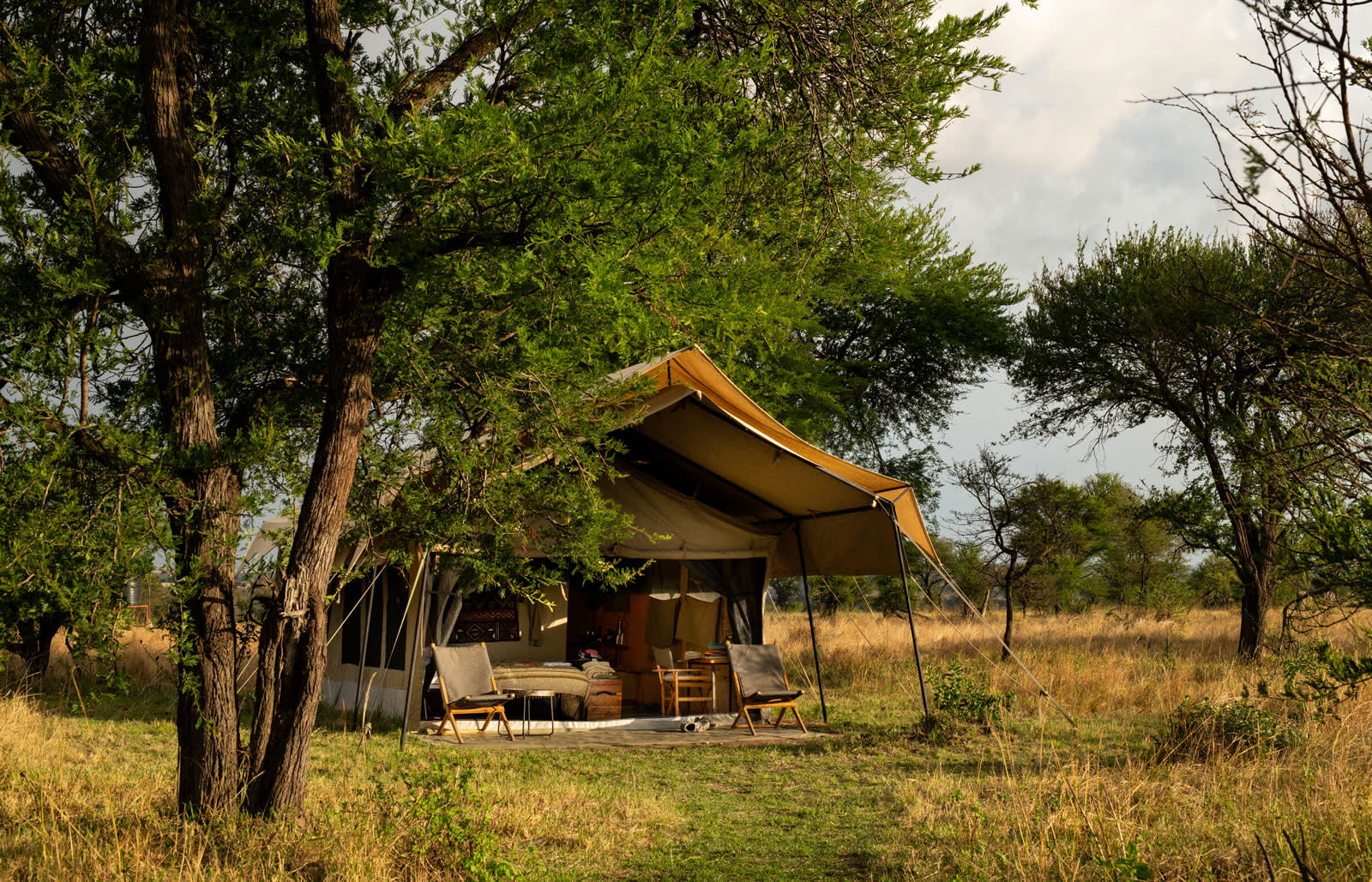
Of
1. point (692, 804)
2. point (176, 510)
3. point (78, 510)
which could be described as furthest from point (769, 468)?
point (78, 510)

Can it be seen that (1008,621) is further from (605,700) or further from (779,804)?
(779,804)

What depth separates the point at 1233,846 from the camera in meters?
3.59

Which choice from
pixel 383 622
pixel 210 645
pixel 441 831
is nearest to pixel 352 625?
pixel 383 622

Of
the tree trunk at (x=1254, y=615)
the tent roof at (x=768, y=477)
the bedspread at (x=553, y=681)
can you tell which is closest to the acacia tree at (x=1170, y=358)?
the tree trunk at (x=1254, y=615)

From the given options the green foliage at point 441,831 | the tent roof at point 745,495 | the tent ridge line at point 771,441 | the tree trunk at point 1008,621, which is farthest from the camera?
the tree trunk at point 1008,621

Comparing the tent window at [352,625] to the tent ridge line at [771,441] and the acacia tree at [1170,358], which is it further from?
the acacia tree at [1170,358]

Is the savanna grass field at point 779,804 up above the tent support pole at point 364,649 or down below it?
below

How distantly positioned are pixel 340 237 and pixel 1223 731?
18.3 feet

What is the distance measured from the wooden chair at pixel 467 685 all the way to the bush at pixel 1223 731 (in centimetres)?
507

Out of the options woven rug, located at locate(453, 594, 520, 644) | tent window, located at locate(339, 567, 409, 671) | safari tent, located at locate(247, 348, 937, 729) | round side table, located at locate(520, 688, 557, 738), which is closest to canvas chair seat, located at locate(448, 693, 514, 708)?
round side table, located at locate(520, 688, 557, 738)

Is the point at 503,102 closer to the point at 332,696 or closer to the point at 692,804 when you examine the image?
the point at 692,804

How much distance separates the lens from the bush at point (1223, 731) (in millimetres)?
5586

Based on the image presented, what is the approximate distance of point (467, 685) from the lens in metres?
8.50

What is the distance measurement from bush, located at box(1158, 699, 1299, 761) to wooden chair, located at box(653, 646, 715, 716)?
4580 millimetres
